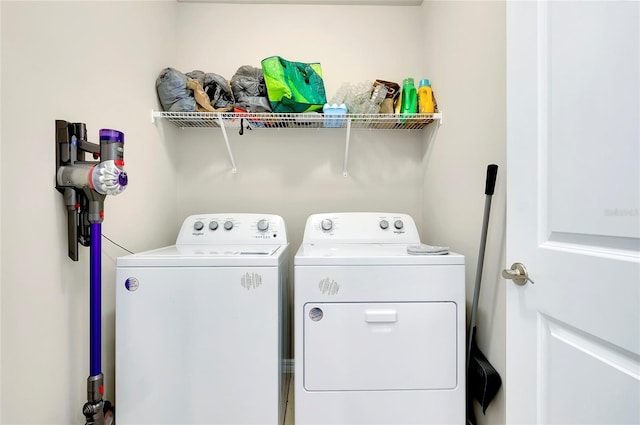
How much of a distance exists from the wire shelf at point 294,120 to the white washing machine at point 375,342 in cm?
99

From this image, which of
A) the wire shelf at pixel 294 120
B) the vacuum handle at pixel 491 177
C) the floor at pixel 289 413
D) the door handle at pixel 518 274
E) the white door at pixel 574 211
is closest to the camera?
the white door at pixel 574 211

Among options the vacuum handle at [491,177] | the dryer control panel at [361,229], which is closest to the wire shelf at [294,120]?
the dryer control panel at [361,229]

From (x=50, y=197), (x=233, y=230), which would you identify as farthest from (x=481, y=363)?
(x=50, y=197)

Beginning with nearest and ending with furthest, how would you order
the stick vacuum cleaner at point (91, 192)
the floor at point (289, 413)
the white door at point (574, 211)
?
the white door at point (574, 211), the stick vacuum cleaner at point (91, 192), the floor at point (289, 413)

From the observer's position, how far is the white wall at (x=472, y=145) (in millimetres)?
1239

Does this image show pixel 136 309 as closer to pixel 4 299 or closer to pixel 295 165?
pixel 4 299

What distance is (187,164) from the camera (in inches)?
85.2

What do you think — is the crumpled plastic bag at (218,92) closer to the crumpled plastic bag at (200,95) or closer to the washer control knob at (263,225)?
the crumpled plastic bag at (200,95)

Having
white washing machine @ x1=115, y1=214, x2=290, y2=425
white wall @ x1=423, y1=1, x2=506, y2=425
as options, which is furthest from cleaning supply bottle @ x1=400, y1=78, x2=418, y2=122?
white washing machine @ x1=115, y1=214, x2=290, y2=425

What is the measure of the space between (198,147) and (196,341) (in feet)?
4.64

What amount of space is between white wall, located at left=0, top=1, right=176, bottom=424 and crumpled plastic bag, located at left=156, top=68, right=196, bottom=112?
0.24 metres

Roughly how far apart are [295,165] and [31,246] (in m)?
1.48

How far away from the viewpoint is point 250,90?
1.85 meters

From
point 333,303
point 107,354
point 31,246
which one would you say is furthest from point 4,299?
point 333,303
